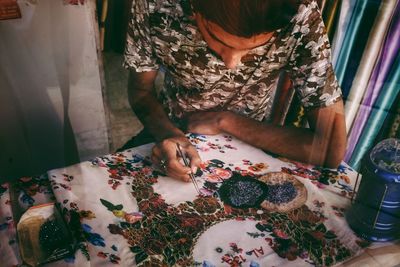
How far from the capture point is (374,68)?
4.87 ft

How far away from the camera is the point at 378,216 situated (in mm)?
915

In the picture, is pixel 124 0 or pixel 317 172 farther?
pixel 124 0

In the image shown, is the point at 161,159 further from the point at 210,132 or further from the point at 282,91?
the point at 282,91

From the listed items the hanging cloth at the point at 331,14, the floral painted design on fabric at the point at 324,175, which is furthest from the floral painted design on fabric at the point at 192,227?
the hanging cloth at the point at 331,14

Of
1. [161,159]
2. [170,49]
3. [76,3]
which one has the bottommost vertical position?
[161,159]

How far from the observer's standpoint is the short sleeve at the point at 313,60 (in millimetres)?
1188

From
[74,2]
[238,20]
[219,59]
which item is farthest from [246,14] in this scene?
[74,2]

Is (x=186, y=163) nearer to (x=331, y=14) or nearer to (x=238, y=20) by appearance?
(x=238, y=20)

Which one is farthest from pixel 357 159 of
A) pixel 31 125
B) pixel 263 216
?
pixel 31 125

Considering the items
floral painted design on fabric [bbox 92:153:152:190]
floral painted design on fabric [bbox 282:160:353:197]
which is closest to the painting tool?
floral painted design on fabric [bbox 92:153:152:190]

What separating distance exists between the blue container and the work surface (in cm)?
4

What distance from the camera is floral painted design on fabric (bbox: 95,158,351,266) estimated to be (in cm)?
86

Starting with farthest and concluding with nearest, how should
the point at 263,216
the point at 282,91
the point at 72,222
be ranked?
the point at 282,91, the point at 263,216, the point at 72,222

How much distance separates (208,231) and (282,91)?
3.91 feet
